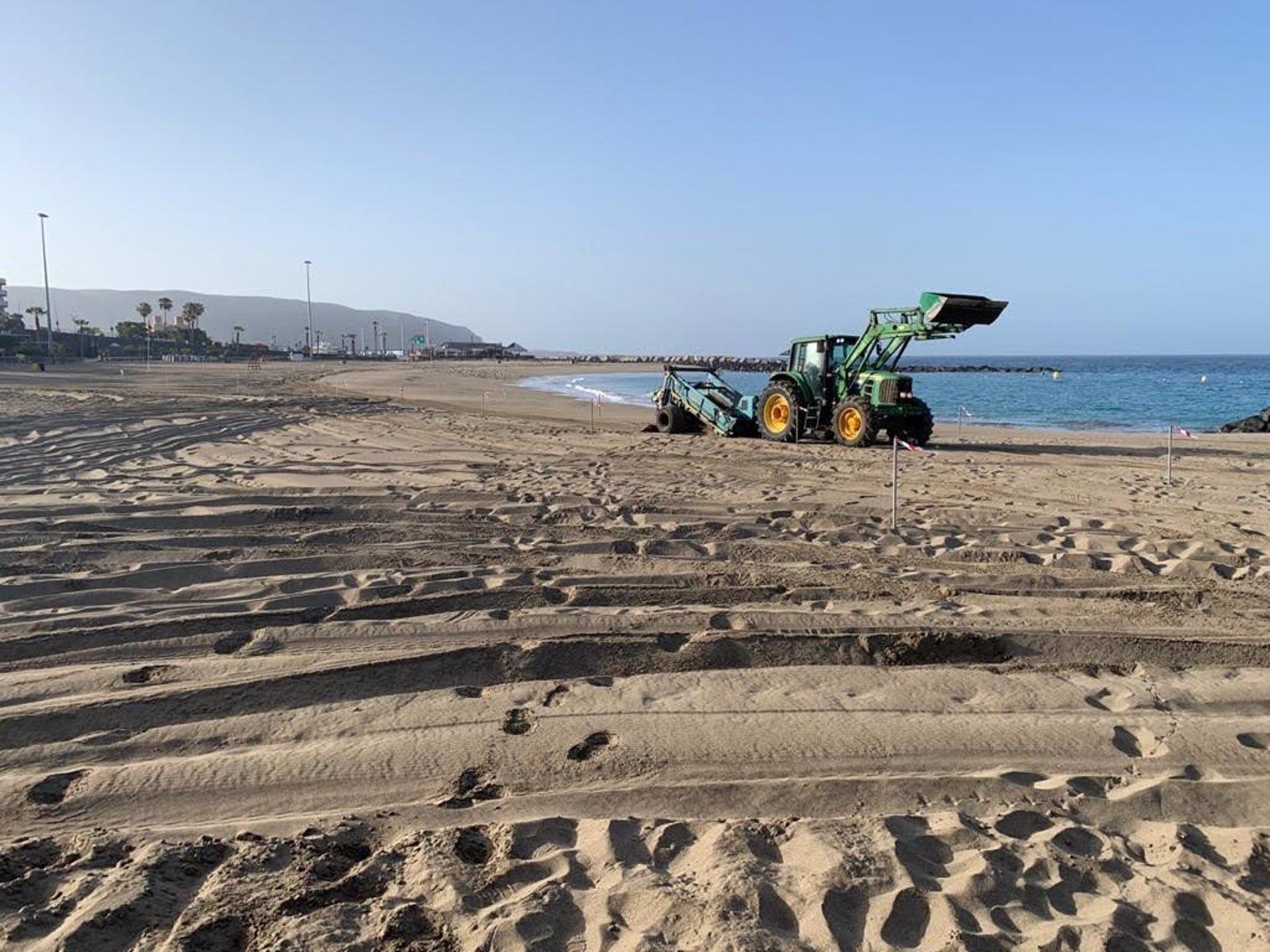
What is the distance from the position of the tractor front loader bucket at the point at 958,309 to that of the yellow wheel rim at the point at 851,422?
2.08 meters

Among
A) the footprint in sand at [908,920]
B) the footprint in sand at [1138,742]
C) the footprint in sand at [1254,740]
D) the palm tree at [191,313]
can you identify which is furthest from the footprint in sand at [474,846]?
the palm tree at [191,313]

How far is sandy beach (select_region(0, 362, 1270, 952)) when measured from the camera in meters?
2.58

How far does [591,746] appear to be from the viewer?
3.59 m

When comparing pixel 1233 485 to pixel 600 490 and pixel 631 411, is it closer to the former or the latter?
pixel 600 490

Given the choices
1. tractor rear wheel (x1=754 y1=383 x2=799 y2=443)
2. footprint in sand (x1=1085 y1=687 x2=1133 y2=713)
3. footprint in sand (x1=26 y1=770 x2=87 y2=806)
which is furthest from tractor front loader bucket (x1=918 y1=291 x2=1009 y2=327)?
footprint in sand (x1=26 y1=770 x2=87 y2=806)

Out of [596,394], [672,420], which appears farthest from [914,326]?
[596,394]

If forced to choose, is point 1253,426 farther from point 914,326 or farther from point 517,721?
point 517,721

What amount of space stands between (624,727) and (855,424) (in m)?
12.1

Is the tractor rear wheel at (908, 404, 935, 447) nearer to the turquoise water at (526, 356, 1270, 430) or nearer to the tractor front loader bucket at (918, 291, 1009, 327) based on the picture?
the tractor front loader bucket at (918, 291, 1009, 327)

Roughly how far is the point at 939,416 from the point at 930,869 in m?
30.5

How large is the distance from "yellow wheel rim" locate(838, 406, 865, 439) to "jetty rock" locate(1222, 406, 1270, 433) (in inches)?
626

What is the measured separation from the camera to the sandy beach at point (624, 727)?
2.58m

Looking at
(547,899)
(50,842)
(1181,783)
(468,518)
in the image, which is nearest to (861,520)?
(468,518)

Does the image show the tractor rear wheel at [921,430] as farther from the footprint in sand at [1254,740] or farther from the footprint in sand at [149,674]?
the footprint in sand at [149,674]
